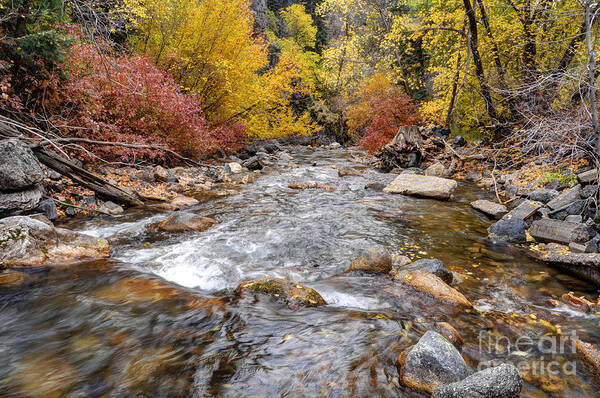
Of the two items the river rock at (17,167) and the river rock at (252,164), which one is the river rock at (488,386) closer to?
the river rock at (17,167)

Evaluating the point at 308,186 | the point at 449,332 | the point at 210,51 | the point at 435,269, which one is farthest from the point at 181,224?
the point at 210,51

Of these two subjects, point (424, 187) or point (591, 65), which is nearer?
point (591, 65)

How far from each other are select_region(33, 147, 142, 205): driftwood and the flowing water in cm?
128

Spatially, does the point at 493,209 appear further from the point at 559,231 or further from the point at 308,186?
the point at 308,186

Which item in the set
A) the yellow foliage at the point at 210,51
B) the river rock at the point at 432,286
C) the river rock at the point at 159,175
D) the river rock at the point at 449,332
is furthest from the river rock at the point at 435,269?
the yellow foliage at the point at 210,51

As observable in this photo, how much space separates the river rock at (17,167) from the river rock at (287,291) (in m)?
4.48

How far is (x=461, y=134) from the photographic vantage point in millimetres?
17125

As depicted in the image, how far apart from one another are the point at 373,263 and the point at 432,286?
94cm

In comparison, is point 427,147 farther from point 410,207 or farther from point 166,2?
point 166,2

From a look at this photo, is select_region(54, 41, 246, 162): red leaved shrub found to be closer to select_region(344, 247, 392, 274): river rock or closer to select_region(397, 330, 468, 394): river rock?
select_region(344, 247, 392, 274): river rock

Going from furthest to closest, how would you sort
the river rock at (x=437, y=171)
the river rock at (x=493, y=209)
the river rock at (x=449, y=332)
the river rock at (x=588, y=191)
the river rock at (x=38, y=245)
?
the river rock at (x=437, y=171) < the river rock at (x=493, y=209) < the river rock at (x=588, y=191) < the river rock at (x=38, y=245) < the river rock at (x=449, y=332)

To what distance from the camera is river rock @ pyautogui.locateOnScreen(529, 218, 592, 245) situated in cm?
502

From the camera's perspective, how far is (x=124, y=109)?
10.3 meters

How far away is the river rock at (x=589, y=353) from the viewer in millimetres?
2649
